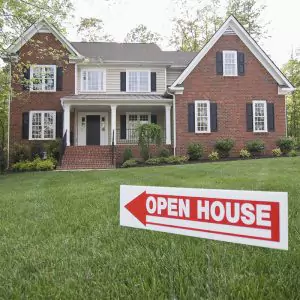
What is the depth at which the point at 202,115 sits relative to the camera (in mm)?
20359

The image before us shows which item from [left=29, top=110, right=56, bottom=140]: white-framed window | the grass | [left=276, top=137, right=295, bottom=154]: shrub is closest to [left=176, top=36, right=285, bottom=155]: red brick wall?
[left=276, top=137, right=295, bottom=154]: shrub

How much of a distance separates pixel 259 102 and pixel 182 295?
19.7 m

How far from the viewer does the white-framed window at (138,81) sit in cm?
2283

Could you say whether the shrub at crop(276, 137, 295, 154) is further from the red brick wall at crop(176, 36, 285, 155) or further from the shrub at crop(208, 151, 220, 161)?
the shrub at crop(208, 151, 220, 161)

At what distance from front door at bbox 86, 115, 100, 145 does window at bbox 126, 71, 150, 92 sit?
296cm

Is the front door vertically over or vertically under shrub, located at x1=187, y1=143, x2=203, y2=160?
over

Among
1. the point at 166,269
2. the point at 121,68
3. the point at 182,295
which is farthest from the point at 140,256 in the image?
the point at 121,68

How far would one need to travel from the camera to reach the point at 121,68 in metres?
22.9

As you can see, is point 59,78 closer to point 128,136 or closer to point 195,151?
point 128,136

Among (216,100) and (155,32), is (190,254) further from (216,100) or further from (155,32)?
(155,32)

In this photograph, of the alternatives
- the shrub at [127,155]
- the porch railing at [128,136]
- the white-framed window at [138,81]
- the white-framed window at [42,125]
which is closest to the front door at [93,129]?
the porch railing at [128,136]

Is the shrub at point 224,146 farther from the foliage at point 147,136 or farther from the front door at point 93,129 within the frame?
the front door at point 93,129

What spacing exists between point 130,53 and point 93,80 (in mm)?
3480

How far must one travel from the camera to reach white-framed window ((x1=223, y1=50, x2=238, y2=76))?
20516 mm
